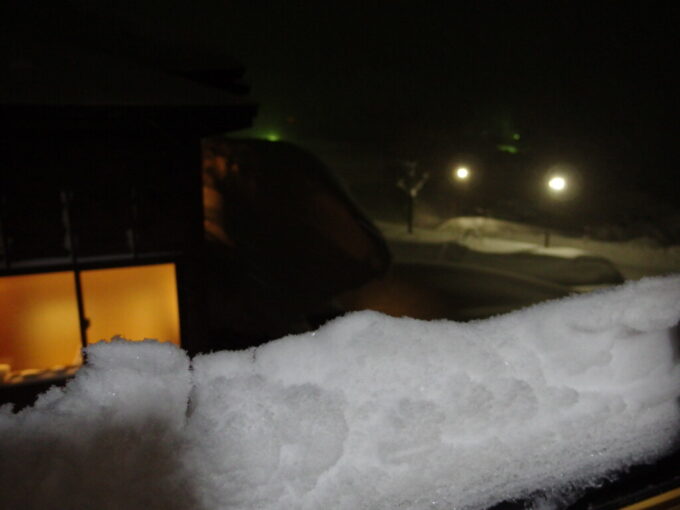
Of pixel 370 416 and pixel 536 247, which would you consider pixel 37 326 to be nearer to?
pixel 370 416

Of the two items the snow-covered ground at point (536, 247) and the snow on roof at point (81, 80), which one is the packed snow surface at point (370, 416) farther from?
the snow-covered ground at point (536, 247)

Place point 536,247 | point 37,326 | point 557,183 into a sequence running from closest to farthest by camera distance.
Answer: point 37,326 < point 557,183 < point 536,247

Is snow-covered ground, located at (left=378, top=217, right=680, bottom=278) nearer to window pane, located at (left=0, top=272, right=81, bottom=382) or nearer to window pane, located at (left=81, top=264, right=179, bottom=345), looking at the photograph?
window pane, located at (left=81, top=264, right=179, bottom=345)

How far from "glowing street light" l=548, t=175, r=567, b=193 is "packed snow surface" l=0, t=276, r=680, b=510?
17918 mm

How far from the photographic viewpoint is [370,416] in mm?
943

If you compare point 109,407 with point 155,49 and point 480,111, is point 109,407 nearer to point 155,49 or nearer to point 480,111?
point 155,49

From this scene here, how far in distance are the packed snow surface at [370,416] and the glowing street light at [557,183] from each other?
17.9m

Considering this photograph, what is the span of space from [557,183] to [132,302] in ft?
52.5

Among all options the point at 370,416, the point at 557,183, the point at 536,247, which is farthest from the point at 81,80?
the point at 536,247

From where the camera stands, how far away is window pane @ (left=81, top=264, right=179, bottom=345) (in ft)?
21.8

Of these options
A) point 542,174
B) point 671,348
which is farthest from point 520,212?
point 671,348

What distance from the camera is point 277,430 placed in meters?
0.87

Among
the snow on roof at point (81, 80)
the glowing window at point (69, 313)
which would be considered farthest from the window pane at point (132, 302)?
the snow on roof at point (81, 80)

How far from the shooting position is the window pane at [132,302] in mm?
6637
